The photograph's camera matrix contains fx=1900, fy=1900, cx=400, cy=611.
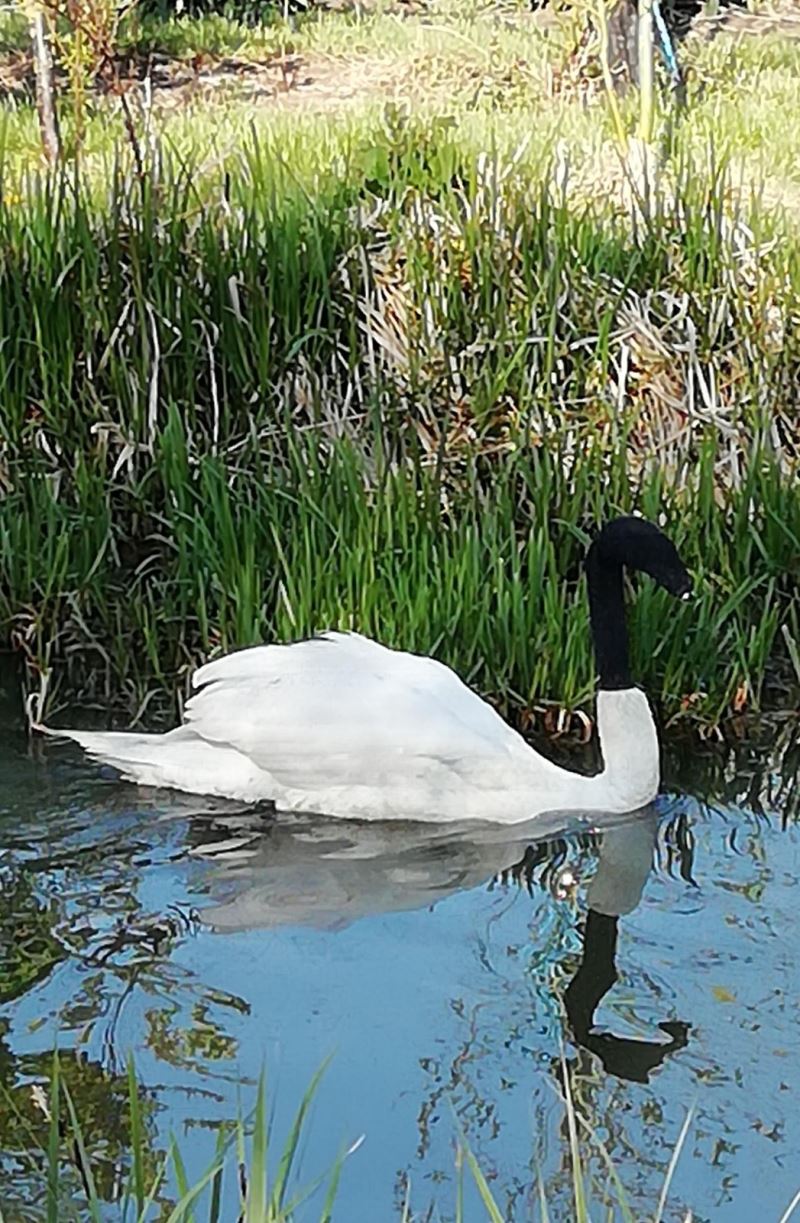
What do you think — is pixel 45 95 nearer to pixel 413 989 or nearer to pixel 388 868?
pixel 388 868

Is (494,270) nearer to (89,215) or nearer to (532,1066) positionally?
(89,215)

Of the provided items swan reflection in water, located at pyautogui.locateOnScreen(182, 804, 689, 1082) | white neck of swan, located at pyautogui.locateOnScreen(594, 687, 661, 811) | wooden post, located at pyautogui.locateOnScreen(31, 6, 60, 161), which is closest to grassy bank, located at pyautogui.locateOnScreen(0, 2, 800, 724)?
white neck of swan, located at pyautogui.locateOnScreen(594, 687, 661, 811)

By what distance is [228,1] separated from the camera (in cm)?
1597

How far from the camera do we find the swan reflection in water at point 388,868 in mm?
4430

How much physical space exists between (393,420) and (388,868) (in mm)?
2301

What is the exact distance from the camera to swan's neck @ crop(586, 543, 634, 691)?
5.08 meters

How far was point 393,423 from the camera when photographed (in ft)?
21.7

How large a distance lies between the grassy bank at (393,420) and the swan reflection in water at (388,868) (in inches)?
25.6

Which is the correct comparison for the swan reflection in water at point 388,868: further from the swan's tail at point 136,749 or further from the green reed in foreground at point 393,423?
the green reed in foreground at point 393,423

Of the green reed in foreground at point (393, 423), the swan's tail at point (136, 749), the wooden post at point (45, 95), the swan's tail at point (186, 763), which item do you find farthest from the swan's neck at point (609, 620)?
the wooden post at point (45, 95)

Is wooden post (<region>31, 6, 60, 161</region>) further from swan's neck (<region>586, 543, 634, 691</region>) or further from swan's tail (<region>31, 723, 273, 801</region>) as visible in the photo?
swan's neck (<region>586, 543, 634, 691</region>)

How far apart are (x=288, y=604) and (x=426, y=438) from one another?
4.73 ft

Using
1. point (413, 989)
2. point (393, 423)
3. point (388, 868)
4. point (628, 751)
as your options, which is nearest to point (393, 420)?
point (393, 423)

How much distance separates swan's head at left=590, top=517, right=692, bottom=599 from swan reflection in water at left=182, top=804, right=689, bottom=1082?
24.9 inches
